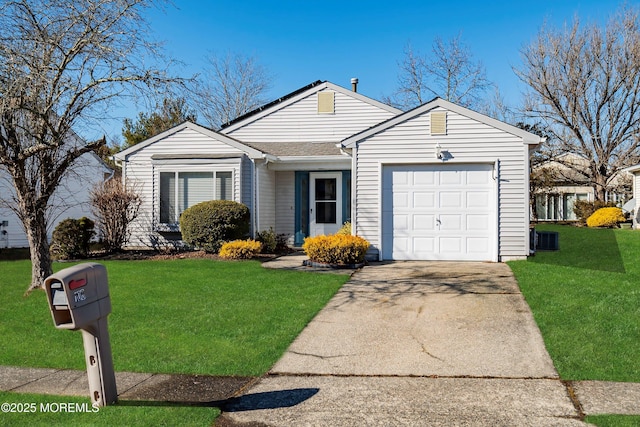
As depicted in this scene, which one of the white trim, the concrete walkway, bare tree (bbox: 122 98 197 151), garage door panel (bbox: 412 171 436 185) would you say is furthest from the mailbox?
bare tree (bbox: 122 98 197 151)

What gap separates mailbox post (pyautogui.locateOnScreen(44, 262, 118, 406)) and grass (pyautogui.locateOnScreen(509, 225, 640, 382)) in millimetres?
4305

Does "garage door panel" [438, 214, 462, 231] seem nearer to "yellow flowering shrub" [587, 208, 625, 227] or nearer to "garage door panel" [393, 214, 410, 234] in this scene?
"garage door panel" [393, 214, 410, 234]

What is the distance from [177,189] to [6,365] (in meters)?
10.2

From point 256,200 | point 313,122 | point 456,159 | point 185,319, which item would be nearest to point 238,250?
point 256,200

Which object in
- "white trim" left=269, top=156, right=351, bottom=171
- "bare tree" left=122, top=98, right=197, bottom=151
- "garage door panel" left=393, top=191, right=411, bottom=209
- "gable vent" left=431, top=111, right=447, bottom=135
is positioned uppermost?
"bare tree" left=122, top=98, right=197, bottom=151

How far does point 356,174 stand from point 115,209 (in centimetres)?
703

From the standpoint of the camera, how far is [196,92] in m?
9.53

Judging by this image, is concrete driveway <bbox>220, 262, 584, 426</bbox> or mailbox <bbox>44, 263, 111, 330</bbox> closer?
mailbox <bbox>44, 263, 111, 330</bbox>

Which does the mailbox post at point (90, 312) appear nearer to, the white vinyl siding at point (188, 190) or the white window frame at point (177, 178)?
the white window frame at point (177, 178)

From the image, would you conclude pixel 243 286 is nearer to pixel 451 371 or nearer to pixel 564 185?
pixel 451 371

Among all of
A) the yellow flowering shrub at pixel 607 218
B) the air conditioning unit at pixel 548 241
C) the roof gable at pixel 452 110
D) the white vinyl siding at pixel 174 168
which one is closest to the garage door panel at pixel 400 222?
the roof gable at pixel 452 110

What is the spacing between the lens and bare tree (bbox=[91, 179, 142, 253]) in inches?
612

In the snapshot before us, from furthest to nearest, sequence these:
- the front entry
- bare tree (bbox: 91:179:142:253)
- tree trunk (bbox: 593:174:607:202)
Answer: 1. tree trunk (bbox: 593:174:607:202)
2. the front entry
3. bare tree (bbox: 91:179:142:253)

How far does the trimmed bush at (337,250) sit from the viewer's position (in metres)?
12.2
